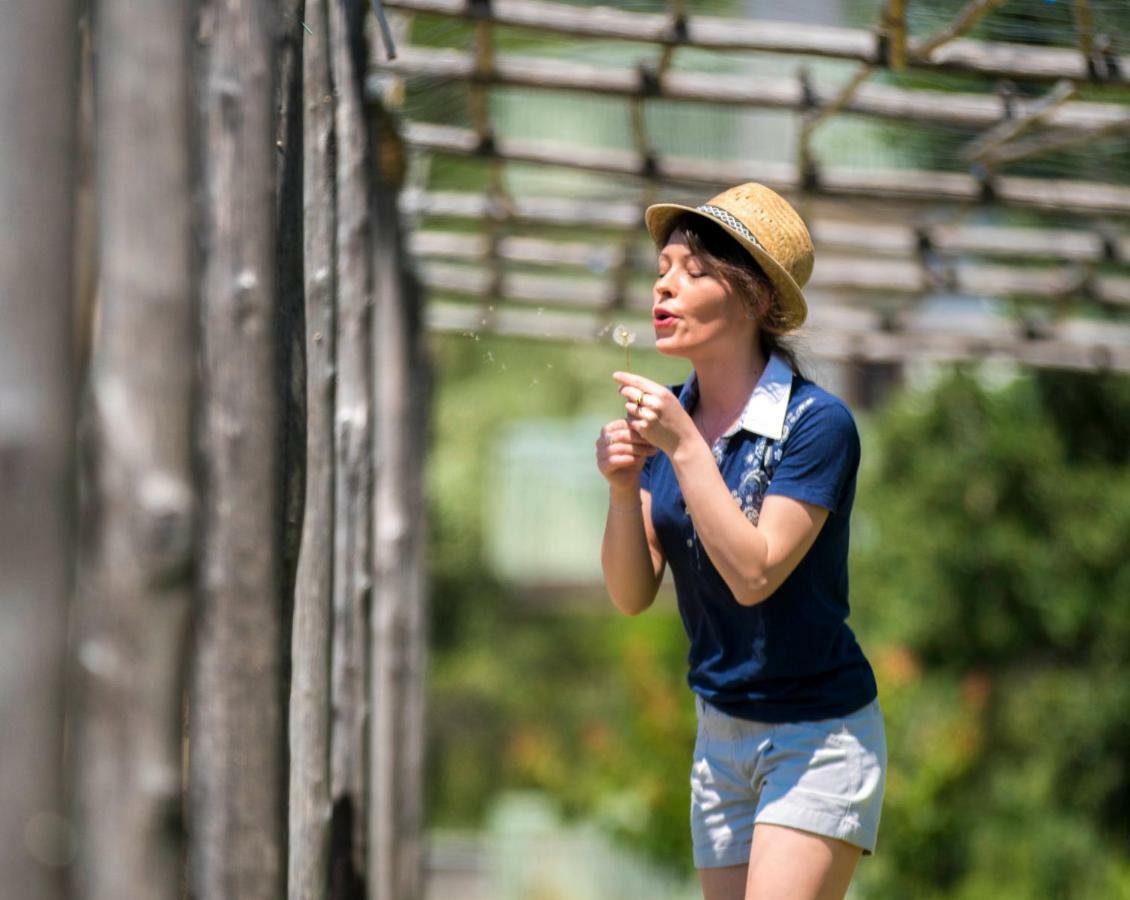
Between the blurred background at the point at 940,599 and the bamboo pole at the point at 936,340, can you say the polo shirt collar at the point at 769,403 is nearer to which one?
the blurred background at the point at 940,599

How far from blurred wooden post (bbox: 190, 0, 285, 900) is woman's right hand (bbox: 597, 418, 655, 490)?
0.79 m

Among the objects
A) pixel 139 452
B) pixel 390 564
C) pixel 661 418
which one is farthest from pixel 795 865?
pixel 390 564

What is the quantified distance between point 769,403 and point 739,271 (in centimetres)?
26

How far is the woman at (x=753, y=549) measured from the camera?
272cm

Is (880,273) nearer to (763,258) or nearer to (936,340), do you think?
(936,340)

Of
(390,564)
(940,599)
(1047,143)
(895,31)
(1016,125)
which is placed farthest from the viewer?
(940,599)

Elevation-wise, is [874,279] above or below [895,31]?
below

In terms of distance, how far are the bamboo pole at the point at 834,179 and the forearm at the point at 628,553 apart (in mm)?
2727

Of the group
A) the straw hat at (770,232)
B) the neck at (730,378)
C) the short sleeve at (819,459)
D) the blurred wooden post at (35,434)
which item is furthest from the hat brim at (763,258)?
the blurred wooden post at (35,434)

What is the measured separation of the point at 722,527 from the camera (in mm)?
2650

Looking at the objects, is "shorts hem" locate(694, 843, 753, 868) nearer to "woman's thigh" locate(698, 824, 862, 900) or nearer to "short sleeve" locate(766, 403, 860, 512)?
"woman's thigh" locate(698, 824, 862, 900)

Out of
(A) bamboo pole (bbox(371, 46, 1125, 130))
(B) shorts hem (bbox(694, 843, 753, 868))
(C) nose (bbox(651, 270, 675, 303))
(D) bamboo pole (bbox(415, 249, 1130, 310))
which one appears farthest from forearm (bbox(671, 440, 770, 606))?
(D) bamboo pole (bbox(415, 249, 1130, 310))

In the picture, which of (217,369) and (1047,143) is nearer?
(217,369)

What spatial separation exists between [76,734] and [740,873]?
1.51 meters
